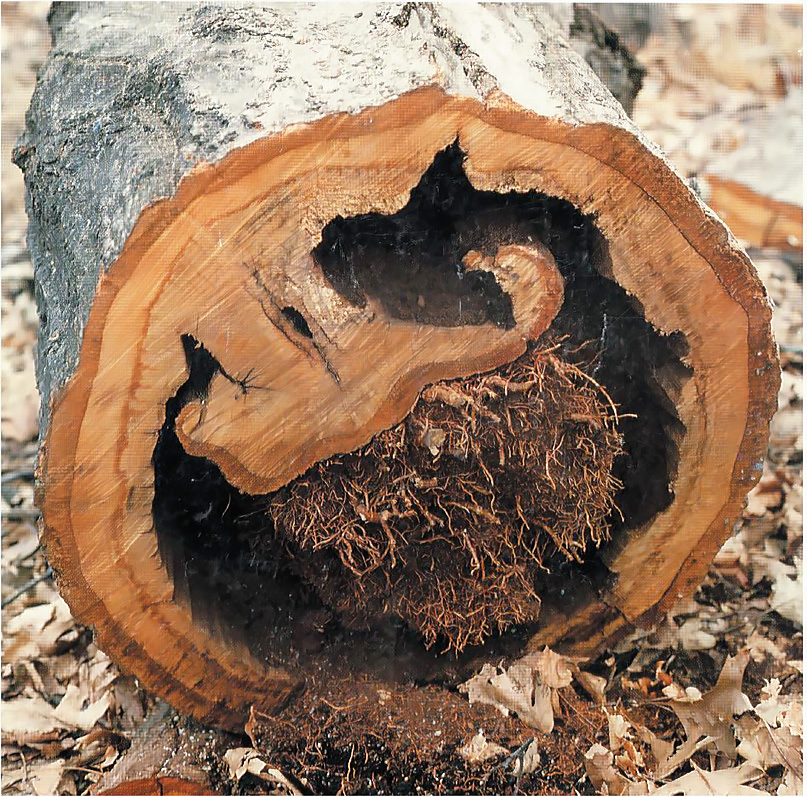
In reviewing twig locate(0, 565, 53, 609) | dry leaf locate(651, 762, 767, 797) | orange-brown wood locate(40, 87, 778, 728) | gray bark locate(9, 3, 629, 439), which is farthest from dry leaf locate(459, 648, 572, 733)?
twig locate(0, 565, 53, 609)

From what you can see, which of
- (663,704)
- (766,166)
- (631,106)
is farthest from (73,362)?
(766,166)

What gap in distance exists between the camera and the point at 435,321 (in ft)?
5.03

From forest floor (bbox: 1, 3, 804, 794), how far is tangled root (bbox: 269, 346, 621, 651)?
24 centimetres

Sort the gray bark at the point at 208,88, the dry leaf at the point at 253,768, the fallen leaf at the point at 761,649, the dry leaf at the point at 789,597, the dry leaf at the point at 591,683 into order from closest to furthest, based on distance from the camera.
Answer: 1. the gray bark at the point at 208,88
2. the dry leaf at the point at 253,768
3. the dry leaf at the point at 591,683
4. the fallen leaf at the point at 761,649
5. the dry leaf at the point at 789,597

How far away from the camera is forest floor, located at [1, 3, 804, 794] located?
1643 millimetres

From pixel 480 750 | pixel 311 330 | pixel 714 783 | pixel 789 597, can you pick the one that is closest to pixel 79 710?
pixel 480 750

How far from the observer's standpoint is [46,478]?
1.50 meters

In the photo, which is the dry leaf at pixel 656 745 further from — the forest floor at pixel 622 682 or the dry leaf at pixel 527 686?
the dry leaf at pixel 527 686

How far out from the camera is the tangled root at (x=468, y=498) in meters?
1.61

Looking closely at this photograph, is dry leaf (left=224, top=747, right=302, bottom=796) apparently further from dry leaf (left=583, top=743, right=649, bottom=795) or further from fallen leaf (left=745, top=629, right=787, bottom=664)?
fallen leaf (left=745, top=629, right=787, bottom=664)

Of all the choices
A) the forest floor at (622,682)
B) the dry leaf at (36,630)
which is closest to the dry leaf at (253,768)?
the forest floor at (622,682)

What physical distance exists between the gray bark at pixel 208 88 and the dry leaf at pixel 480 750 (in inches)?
39.3

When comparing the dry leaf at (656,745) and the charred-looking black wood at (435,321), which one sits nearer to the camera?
the charred-looking black wood at (435,321)

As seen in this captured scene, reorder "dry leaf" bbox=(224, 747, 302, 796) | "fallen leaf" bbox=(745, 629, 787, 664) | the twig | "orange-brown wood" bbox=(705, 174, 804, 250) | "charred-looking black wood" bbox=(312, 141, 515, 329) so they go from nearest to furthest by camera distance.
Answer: "charred-looking black wood" bbox=(312, 141, 515, 329), "dry leaf" bbox=(224, 747, 302, 796), "fallen leaf" bbox=(745, 629, 787, 664), the twig, "orange-brown wood" bbox=(705, 174, 804, 250)
